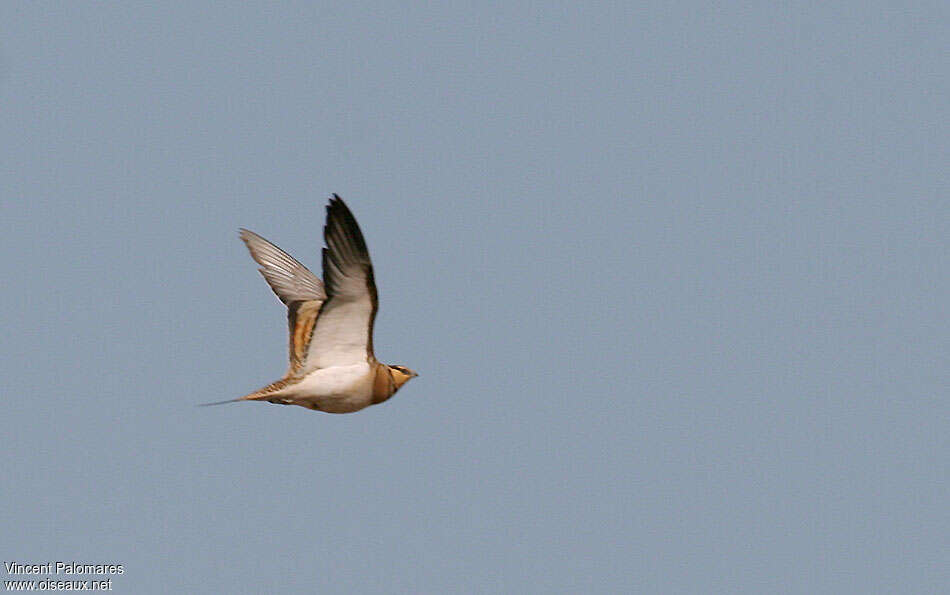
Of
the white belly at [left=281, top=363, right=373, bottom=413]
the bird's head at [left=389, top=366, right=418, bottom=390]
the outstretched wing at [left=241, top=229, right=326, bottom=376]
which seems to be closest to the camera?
the white belly at [left=281, top=363, right=373, bottom=413]

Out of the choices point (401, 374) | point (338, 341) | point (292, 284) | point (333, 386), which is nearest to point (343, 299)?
point (338, 341)

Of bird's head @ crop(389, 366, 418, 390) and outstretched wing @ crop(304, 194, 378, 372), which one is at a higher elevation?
outstretched wing @ crop(304, 194, 378, 372)

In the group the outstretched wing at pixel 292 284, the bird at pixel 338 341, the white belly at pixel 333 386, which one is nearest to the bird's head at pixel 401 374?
the bird at pixel 338 341

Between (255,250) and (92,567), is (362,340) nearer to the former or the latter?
(255,250)

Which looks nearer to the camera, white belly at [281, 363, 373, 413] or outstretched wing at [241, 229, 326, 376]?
white belly at [281, 363, 373, 413]

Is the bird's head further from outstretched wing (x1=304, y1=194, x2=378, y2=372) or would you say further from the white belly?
outstretched wing (x1=304, y1=194, x2=378, y2=372)

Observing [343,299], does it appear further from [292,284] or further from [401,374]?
[292,284]

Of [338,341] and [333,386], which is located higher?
[338,341]

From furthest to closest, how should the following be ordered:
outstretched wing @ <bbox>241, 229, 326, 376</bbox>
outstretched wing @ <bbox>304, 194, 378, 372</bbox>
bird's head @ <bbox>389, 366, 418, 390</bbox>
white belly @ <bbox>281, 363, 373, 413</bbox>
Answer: outstretched wing @ <bbox>241, 229, 326, 376</bbox> → bird's head @ <bbox>389, 366, 418, 390</bbox> → white belly @ <bbox>281, 363, 373, 413</bbox> → outstretched wing @ <bbox>304, 194, 378, 372</bbox>

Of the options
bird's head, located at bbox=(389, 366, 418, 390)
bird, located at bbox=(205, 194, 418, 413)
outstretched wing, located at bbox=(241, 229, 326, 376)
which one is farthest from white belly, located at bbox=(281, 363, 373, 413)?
outstretched wing, located at bbox=(241, 229, 326, 376)
